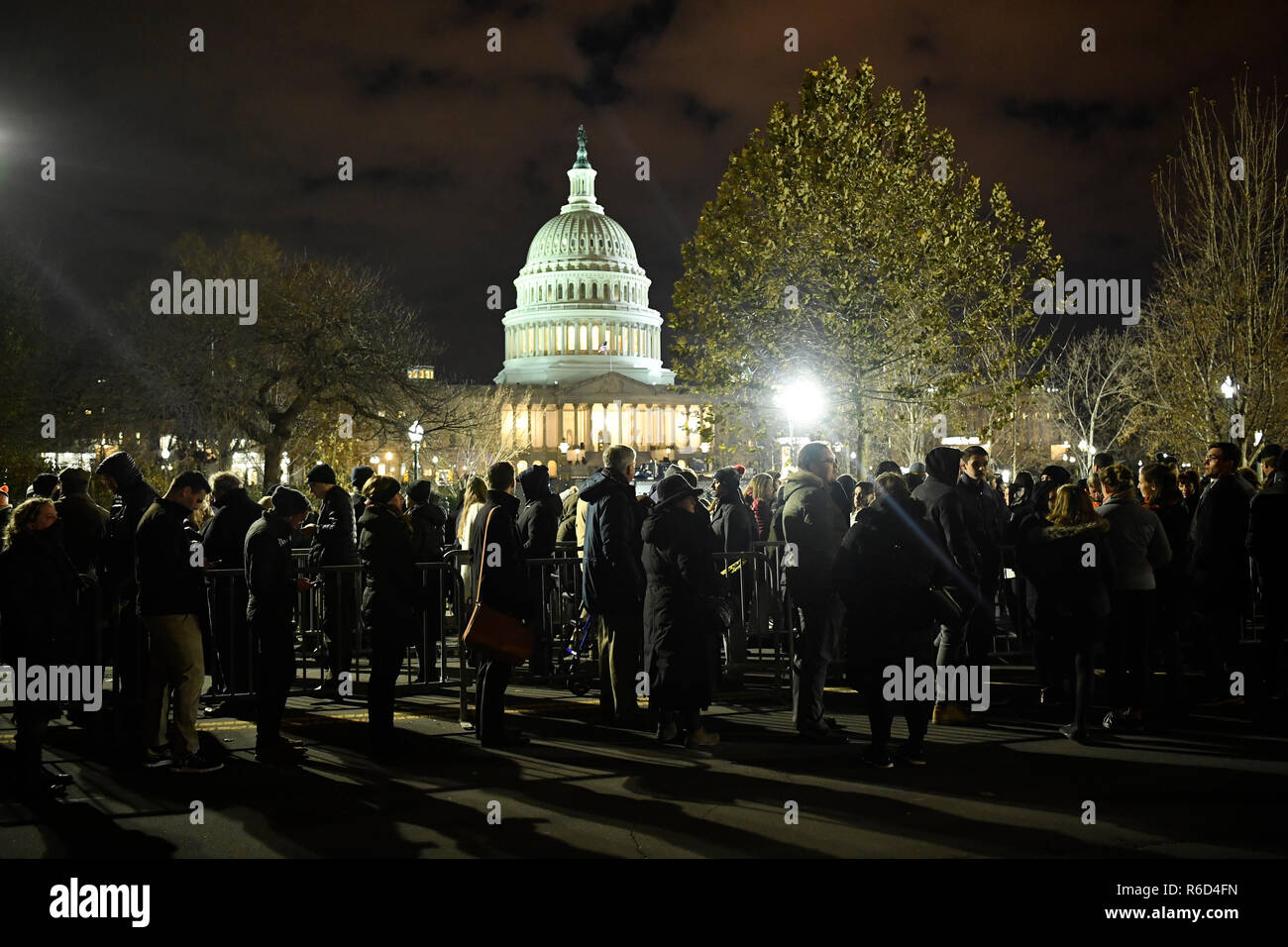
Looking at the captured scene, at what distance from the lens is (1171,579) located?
10156mm

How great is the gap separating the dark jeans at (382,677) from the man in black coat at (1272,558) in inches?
275

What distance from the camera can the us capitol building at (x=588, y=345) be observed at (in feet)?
418

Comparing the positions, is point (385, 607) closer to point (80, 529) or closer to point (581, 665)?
point (80, 529)

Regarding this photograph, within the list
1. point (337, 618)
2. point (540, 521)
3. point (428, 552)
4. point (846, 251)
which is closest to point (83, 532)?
point (337, 618)

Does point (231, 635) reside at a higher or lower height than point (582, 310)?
lower

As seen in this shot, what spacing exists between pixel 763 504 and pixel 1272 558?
19.5 feet

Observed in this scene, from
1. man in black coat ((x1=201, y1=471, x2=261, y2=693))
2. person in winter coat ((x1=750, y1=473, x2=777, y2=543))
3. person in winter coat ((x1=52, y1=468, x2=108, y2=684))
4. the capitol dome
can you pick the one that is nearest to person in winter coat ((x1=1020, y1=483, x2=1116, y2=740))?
person in winter coat ((x1=750, y1=473, x2=777, y2=543))

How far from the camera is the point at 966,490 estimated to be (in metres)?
10.6

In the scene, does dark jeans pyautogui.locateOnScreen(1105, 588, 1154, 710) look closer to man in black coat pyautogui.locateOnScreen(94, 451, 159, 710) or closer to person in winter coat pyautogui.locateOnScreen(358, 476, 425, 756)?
person in winter coat pyautogui.locateOnScreen(358, 476, 425, 756)

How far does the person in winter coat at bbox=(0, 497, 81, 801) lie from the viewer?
7574mm

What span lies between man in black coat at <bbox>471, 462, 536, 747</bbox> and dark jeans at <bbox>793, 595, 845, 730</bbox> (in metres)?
2.17

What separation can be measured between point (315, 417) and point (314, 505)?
835cm
